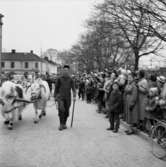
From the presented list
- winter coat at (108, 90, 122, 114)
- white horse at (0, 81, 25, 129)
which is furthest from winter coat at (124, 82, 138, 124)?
white horse at (0, 81, 25, 129)

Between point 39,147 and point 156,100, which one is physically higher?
point 156,100

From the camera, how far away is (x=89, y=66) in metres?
49.8

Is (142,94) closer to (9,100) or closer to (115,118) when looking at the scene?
(115,118)

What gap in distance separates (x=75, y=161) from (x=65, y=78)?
3992mm

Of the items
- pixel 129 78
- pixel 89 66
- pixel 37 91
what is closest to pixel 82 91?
pixel 37 91

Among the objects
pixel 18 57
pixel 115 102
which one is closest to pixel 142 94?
pixel 115 102

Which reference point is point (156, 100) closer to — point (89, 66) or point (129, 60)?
point (129, 60)

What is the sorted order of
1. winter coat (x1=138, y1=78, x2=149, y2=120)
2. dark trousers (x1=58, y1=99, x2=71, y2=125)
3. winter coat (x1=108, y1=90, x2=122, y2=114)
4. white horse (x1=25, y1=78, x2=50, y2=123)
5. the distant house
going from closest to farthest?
winter coat (x1=138, y1=78, x2=149, y2=120), winter coat (x1=108, y1=90, x2=122, y2=114), dark trousers (x1=58, y1=99, x2=71, y2=125), white horse (x1=25, y1=78, x2=50, y2=123), the distant house

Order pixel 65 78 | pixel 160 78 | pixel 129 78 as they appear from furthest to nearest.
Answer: pixel 65 78 → pixel 129 78 → pixel 160 78

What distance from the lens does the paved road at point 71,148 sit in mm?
5781

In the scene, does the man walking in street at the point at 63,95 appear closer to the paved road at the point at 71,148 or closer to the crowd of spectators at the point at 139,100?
the paved road at the point at 71,148

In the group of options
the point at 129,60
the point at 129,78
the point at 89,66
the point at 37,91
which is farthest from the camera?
the point at 89,66

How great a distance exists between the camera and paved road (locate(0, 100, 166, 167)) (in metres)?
5.78

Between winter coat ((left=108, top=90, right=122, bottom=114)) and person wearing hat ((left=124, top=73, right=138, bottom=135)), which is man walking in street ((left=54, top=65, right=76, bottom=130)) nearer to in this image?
winter coat ((left=108, top=90, right=122, bottom=114))
